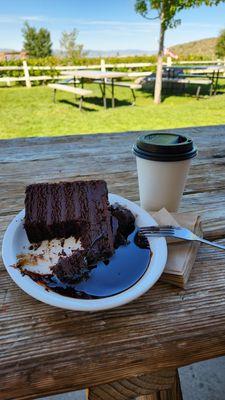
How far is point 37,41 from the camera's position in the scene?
42656 millimetres

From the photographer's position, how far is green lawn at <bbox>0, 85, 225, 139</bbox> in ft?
21.5

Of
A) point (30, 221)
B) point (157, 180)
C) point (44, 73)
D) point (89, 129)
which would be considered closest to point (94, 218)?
point (30, 221)

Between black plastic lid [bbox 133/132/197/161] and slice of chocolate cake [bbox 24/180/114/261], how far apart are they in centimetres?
17

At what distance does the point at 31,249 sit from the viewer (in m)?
0.83

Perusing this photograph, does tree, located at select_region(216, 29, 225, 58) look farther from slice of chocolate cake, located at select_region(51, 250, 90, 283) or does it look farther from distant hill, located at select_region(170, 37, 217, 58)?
slice of chocolate cake, located at select_region(51, 250, 90, 283)

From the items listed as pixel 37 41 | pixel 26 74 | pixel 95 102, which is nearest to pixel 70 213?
pixel 95 102

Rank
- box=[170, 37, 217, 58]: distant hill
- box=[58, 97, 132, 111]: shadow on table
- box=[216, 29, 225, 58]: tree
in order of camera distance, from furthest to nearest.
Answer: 1. box=[170, 37, 217, 58]: distant hill
2. box=[216, 29, 225, 58]: tree
3. box=[58, 97, 132, 111]: shadow on table

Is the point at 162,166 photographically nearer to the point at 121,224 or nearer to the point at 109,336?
the point at 121,224

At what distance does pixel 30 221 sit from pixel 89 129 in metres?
5.83

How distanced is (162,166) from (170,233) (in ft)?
0.75

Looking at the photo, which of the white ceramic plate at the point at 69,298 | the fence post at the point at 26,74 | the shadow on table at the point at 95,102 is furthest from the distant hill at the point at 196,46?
the white ceramic plate at the point at 69,298

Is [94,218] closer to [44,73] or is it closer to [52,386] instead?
[52,386]

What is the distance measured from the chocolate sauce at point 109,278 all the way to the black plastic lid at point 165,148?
29 cm

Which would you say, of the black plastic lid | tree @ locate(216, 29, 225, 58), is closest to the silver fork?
the black plastic lid
